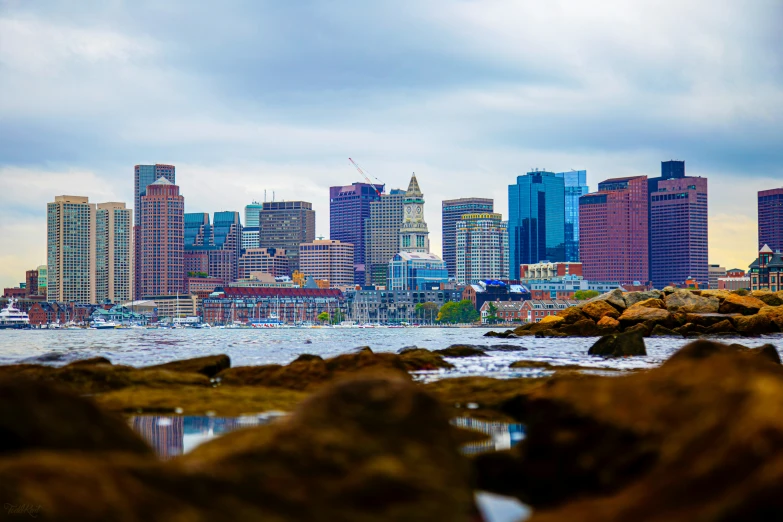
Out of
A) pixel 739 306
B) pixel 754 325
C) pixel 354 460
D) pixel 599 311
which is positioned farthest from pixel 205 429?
pixel 739 306

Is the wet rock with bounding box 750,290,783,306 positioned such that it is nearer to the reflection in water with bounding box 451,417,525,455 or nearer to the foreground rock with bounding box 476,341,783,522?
the reflection in water with bounding box 451,417,525,455

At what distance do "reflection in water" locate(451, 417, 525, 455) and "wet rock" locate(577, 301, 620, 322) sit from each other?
78956 mm

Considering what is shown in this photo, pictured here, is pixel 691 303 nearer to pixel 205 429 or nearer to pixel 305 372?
pixel 305 372

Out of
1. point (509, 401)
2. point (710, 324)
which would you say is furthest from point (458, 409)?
point (710, 324)

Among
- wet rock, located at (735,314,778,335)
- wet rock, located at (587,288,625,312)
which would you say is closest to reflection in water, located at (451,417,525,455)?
wet rock, located at (735,314,778,335)

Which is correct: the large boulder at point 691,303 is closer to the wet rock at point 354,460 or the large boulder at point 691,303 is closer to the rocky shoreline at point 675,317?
the rocky shoreline at point 675,317

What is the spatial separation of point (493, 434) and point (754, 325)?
75.5 meters

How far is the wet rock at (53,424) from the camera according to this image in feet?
34.6

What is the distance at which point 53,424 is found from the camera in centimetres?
1088

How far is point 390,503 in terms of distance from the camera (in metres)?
10.1

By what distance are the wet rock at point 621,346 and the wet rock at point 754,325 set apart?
41125mm

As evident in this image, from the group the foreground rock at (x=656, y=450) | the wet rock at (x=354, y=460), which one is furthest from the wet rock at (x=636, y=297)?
the wet rock at (x=354, y=460)

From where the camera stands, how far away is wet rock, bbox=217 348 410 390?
28719 millimetres

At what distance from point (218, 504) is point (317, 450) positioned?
5.29ft
